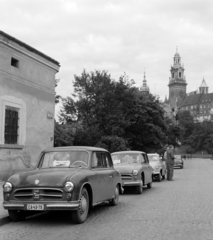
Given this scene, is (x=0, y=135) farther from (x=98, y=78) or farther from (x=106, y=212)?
(x=98, y=78)

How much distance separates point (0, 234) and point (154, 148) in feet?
118

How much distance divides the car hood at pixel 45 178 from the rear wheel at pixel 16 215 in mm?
608

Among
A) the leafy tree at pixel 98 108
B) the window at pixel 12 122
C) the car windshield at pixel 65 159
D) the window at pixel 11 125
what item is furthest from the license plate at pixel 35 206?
the leafy tree at pixel 98 108

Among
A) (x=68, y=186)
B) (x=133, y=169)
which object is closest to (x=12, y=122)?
(x=133, y=169)

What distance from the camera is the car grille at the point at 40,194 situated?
7.95m

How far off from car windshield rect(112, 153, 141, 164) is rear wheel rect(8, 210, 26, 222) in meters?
7.01

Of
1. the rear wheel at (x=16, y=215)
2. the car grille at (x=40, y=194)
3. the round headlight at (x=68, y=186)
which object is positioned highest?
the round headlight at (x=68, y=186)

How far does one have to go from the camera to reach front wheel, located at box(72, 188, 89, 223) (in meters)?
8.02

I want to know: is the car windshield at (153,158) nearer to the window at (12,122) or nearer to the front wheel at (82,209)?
the window at (12,122)

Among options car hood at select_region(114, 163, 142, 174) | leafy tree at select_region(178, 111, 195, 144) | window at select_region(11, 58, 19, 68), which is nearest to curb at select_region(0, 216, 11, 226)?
car hood at select_region(114, 163, 142, 174)

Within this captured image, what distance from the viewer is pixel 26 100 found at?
696 inches

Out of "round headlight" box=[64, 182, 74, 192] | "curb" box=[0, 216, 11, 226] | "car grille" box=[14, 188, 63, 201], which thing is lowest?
"curb" box=[0, 216, 11, 226]

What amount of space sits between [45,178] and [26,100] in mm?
10021

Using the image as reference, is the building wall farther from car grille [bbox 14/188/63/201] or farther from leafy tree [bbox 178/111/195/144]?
leafy tree [bbox 178/111/195/144]
